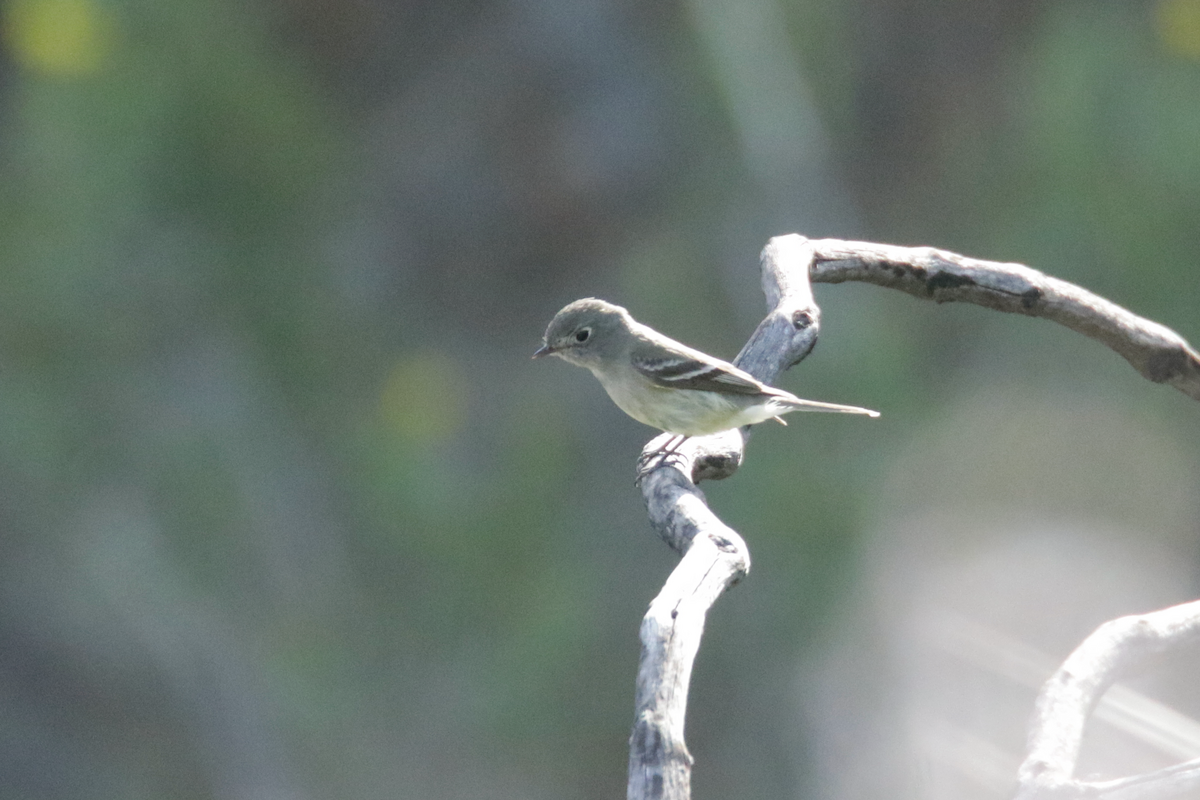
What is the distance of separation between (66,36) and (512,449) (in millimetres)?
2276

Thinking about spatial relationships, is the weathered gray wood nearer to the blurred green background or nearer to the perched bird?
the perched bird

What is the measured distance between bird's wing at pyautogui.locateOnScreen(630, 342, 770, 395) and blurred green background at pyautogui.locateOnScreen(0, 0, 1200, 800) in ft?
4.12

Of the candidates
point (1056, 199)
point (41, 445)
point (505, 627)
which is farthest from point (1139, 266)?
point (41, 445)

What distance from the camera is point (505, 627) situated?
14.0 feet

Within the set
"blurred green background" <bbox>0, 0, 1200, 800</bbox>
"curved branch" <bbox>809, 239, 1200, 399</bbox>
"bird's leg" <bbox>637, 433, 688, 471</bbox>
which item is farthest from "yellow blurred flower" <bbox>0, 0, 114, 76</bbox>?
"curved branch" <bbox>809, 239, 1200, 399</bbox>

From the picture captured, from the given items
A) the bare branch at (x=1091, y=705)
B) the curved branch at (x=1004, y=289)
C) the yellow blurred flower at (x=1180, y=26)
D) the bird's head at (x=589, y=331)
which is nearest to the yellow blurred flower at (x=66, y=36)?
the bird's head at (x=589, y=331)

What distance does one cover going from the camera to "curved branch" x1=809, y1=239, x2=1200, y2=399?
2.46m

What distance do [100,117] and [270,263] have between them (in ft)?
2.65

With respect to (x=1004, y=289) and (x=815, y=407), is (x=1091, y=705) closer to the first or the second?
(x=1004, y=289)

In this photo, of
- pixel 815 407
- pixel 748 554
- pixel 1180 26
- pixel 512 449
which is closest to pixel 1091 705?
pixel 748 554

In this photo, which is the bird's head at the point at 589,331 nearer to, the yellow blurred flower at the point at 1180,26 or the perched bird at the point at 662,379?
the perched bird at the point at 662,379

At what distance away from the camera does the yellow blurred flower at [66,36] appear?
4.27 m

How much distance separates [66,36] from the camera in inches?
171

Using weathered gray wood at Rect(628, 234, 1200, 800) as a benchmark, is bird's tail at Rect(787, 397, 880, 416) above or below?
above
